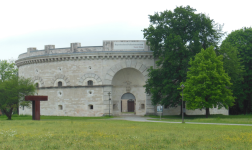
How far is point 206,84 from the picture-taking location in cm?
3762

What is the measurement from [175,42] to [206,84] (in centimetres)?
725

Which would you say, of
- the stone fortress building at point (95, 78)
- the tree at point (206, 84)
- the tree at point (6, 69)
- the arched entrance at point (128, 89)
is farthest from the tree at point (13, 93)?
the tree at point (6, 69)

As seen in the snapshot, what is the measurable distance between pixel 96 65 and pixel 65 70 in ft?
15.9

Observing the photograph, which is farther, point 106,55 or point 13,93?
point 106,55

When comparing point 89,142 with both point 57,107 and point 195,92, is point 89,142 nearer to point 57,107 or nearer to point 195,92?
point 195,92

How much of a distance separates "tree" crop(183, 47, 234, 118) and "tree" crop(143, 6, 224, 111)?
3272 millimetres

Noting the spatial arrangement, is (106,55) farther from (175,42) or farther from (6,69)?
(6,69)

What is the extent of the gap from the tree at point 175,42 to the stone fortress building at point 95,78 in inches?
168

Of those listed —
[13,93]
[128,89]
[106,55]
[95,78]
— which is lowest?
[13,93]

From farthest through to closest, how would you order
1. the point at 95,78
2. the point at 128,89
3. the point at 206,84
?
the point at 128,89
the point at 95,78
the point at 206,84

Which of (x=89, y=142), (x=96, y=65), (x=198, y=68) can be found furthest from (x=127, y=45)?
(x=89, y=142)

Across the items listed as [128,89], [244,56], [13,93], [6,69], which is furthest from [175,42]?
[6,69]

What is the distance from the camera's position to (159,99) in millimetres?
44312

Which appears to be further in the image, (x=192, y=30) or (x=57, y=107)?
(x=57, y=107)
